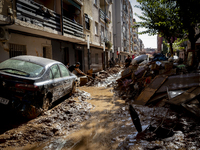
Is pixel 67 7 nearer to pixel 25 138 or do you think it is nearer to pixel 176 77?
pixel 176 77

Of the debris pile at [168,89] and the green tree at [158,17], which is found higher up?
the green tree at [158,17]

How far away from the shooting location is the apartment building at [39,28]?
6.56 metres

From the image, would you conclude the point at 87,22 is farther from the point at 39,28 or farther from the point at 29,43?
the point at 39,28

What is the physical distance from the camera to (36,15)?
7801 mm

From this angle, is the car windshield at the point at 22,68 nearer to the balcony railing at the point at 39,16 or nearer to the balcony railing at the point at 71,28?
the balcony railing at the point at 39,16

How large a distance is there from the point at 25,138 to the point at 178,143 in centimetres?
295

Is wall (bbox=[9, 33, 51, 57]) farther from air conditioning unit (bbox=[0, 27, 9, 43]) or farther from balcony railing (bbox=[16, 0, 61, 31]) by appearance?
balcony railing (bbox=[16, 0, 61, 31])

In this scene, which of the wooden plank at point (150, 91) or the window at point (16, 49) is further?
the window at point (16, 49)

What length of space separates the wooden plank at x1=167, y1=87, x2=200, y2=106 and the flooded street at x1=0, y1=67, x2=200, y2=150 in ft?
0.82

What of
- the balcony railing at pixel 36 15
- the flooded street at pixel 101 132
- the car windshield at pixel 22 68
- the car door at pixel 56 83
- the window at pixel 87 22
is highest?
the window at pixel 87 22

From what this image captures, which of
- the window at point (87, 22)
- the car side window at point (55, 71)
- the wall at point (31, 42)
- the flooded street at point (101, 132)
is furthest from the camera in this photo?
the window at point (87, 22)

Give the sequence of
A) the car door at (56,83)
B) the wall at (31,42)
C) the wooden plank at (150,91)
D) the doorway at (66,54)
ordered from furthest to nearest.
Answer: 1. the doorway at (66,54)
2. the wall at (31,42)
3. the wooden plank at (150,91)
4. the car door at (56,83)

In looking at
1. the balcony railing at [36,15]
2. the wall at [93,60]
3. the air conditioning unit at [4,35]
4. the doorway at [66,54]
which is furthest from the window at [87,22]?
the air conditioning unit at [4,35]

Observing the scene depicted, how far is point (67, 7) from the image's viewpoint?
524 inches
